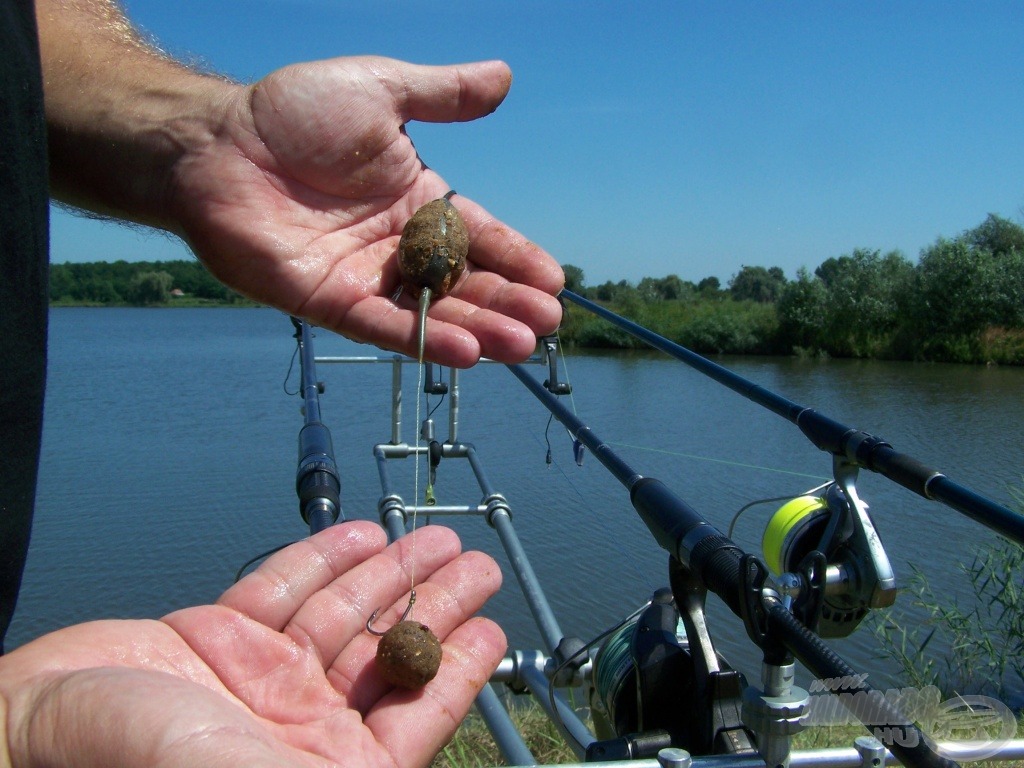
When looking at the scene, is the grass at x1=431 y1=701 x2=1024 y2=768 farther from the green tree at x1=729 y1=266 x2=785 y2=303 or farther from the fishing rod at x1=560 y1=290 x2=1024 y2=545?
the green tree at x1=729 y1=266 x2=785 y2=303

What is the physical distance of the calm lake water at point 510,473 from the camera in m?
8.06

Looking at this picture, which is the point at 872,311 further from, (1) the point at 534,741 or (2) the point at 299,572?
(2) the point at 299,572

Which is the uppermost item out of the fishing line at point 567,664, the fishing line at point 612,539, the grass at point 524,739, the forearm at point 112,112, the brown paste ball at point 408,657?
the forearm at point 112,112

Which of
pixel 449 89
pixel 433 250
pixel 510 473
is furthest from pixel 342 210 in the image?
pixel 510 473

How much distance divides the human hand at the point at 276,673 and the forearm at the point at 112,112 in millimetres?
1064

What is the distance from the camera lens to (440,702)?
1.79 metres

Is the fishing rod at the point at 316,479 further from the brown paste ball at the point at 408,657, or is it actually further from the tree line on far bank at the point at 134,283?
the tree line on far bank at the point at 134,283

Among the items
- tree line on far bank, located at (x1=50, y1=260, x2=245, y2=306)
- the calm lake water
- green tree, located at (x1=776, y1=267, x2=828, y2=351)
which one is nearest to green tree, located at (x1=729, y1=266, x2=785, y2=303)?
green tree, located at (x1=776, y1=267, x2=828, y2=351)

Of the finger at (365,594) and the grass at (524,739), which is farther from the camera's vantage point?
the grass at (524,739)

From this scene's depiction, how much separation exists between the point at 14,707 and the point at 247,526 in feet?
28.7

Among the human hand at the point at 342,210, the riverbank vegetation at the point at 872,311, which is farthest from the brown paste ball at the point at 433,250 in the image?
the riverbank vegetation at the point at 872,311

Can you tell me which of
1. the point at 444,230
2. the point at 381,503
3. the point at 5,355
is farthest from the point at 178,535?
the point at 5,355

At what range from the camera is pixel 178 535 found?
9648 millimetres

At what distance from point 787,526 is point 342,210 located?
5.45 ft
